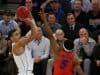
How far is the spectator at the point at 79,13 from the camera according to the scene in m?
11.2

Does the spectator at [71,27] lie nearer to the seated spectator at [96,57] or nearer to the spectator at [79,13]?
the spectator at [79,13]

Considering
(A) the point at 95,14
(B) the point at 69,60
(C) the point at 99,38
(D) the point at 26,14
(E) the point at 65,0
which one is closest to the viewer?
(D) the point at 26,14

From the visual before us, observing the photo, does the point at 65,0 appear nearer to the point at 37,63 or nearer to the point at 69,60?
the point at 37,63

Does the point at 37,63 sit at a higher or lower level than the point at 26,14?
lower

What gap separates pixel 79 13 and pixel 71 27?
0.71 meters

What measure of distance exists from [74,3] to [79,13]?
0.37 metres

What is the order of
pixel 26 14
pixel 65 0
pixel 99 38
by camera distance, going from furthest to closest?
pixel 65 0, pixel 99 38, pixel 26 14

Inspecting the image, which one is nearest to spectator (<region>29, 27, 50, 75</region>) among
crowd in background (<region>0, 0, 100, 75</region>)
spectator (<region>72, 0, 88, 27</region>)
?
crowd in background (<region>0, 0, 100, 75</region>)

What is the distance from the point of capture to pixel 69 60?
23.4ft

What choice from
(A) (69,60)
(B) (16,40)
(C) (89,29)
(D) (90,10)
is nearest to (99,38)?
(C) (89,29)

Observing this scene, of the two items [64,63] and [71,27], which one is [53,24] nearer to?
[71,27]

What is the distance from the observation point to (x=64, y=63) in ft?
23.6

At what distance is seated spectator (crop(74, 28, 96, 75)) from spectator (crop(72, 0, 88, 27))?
110 cm

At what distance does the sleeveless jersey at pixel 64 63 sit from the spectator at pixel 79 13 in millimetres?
4036
